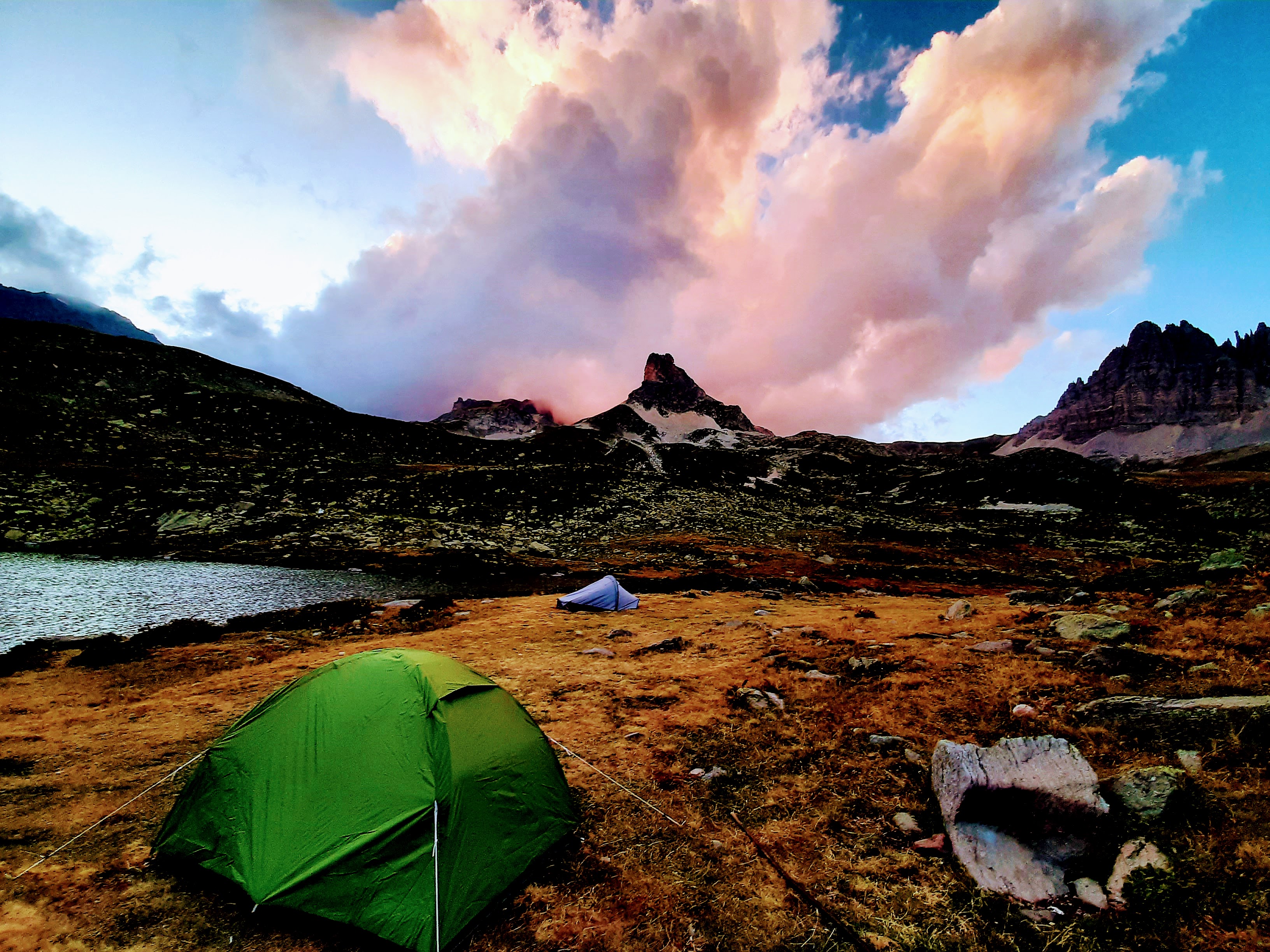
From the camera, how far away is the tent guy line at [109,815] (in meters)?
5.23

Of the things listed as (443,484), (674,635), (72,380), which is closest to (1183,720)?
(674,635)

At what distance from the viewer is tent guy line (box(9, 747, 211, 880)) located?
5.23 metres

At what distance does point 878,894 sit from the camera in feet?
15.5

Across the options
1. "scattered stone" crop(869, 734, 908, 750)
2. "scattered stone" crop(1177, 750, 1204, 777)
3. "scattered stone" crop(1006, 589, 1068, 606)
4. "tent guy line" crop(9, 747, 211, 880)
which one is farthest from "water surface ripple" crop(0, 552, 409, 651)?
"scattered stone" crop(1006, 589, 1068, 606)

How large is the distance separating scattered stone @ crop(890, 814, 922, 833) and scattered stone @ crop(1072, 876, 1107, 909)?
1.43 metres

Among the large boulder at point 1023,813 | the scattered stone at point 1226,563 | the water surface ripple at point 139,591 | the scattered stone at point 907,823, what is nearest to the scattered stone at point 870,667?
the scattered stone at point 907,823

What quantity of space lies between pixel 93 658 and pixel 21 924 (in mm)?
10474

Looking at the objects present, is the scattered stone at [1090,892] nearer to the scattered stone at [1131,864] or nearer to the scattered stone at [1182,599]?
the scattered stone at [1131,864]

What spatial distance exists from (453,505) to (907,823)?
39.5 meters

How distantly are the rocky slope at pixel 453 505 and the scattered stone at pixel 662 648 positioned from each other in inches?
401

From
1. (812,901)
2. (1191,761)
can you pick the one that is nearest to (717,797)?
(812,901)

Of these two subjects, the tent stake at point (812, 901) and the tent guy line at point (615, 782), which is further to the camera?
the tent guy line at point (615, 782)

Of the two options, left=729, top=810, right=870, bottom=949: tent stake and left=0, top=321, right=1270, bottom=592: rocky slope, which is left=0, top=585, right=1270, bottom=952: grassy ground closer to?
left=729, top=810, right=870, bottom=949: tent stake

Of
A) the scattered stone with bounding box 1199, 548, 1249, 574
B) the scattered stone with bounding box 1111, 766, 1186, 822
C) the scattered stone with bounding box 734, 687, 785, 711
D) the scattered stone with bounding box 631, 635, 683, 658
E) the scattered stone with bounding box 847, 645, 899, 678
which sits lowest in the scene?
the scattered stone with bounding box 631, 635, 683, 658
